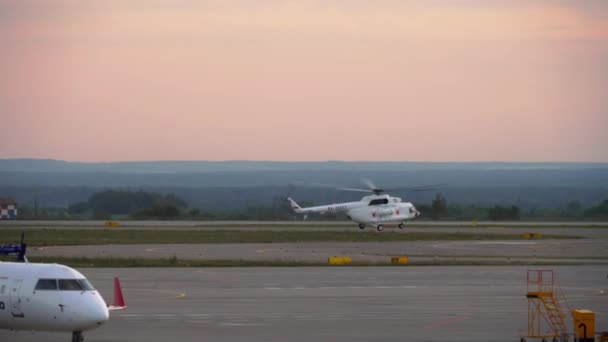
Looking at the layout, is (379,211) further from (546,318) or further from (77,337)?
(77,337)

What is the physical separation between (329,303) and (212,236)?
55910mm

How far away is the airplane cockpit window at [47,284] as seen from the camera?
1357 inches

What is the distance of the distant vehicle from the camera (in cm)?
3400

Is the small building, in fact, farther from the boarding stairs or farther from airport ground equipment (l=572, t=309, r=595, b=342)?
airport ground equipment (l=572, t=309, r=595, b=342)

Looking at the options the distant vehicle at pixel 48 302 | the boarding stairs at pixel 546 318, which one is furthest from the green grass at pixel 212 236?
the distant vehicle at pixel 48 302

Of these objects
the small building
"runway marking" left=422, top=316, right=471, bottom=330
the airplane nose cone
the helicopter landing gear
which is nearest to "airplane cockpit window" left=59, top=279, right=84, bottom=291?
the airplane nose cone

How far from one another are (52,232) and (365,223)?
99.5ft

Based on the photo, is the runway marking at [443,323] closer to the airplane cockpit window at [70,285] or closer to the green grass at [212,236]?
the airplane cockpit window at [70,285]

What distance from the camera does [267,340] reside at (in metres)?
37.4

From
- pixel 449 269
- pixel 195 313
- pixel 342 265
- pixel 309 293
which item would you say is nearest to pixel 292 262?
pixel 342 265

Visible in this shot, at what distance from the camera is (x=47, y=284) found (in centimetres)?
3453

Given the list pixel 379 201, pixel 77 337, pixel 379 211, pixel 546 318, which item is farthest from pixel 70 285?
pixel 379 201

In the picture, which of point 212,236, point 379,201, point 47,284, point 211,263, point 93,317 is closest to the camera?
point 93,317

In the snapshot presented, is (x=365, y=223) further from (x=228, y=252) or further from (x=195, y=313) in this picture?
(x=195, y=313)
